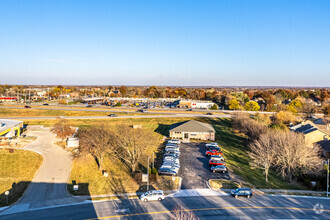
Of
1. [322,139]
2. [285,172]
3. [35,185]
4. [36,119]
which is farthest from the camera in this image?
[36,119]

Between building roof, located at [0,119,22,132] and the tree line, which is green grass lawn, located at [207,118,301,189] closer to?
the tree line

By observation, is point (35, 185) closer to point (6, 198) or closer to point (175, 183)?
point (6, 198)

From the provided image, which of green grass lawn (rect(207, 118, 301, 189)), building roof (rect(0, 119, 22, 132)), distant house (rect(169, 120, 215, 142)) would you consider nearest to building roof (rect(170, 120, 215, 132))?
distant house (rect(169, 120, 215, 142))

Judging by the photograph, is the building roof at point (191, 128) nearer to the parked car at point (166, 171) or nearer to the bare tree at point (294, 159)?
the bare tree at point (294, 159)

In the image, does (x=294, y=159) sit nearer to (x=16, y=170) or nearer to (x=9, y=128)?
(x=16, y=170)

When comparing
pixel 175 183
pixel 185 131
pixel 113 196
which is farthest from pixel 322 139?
pixel 113 196

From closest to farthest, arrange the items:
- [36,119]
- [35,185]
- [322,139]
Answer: [35,185] < [322,139] < [36,119]
